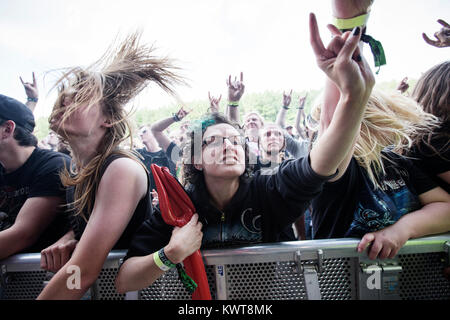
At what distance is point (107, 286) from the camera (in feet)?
3.20

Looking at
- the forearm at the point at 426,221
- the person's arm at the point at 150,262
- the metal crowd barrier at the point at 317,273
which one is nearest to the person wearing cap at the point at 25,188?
the metal crowd barrier at the point at 317,273

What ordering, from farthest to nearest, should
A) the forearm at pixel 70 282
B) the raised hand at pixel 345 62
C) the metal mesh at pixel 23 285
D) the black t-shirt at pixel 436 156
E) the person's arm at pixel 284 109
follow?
the person's arm at pixel 284 109, the black t-shirt at pixel 436 156, the metal mesh at pixel 23 285, the forearm at pixel 70 282, the raised hand at pixel 345 62

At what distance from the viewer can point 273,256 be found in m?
0.88

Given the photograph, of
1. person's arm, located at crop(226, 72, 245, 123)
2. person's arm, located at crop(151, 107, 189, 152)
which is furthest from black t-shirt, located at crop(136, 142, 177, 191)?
person's arm, located at crop(226, 72, 245, 123)

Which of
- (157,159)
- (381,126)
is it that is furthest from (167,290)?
(157,159)

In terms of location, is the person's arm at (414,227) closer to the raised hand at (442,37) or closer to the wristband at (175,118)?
the raised hand at (442,37)

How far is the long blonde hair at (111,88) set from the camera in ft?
3.82

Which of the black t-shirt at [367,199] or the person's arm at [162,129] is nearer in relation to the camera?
the black t-shirt at [367,199]

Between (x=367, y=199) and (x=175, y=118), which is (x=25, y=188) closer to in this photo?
(x=175, y=118)

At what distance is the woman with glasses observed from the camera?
28.8 inches

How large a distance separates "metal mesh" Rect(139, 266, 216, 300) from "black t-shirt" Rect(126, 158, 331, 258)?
0.37 feet

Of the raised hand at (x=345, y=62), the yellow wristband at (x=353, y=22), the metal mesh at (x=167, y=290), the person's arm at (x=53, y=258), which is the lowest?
the metal mesh at (x=167, y=290)

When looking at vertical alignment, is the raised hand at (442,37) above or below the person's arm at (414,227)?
above
